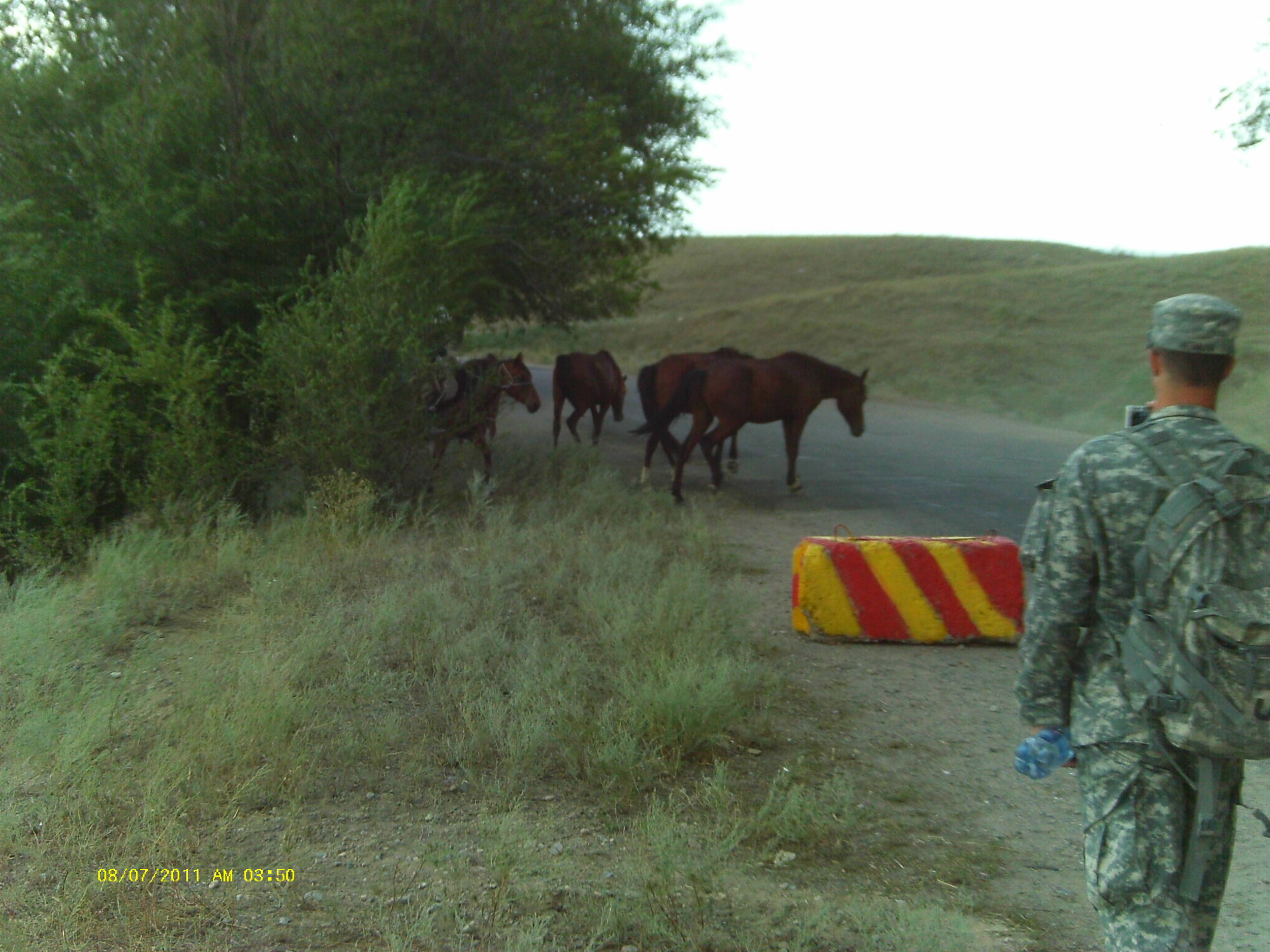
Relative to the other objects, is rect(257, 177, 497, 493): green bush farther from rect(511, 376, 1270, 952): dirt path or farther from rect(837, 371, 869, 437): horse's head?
rect(837, 371, 869, 437): horse's head

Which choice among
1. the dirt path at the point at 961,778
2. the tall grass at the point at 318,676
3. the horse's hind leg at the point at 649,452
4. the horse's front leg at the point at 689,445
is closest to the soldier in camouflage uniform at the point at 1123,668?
the dirt path at the point at 961,778

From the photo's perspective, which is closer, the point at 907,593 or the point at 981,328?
the point at 907,593

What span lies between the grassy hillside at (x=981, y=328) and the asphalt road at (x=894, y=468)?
287 centimetres

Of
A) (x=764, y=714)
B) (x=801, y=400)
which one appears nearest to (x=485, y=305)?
(x=801, y=400)

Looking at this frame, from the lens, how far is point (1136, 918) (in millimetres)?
2695

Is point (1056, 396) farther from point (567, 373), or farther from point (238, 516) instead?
point (238, 516)

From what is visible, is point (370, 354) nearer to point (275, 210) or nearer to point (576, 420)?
point (275, 210)

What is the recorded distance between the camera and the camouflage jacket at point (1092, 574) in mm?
2711

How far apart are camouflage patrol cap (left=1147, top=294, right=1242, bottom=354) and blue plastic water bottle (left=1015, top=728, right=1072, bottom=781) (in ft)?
3.23

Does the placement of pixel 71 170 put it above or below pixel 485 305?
above

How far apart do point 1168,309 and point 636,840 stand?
9.05 ft

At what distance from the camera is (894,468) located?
53.4 feet

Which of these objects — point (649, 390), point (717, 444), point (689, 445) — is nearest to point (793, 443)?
point (717, 444)

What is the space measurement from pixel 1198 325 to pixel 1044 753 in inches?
42.9
